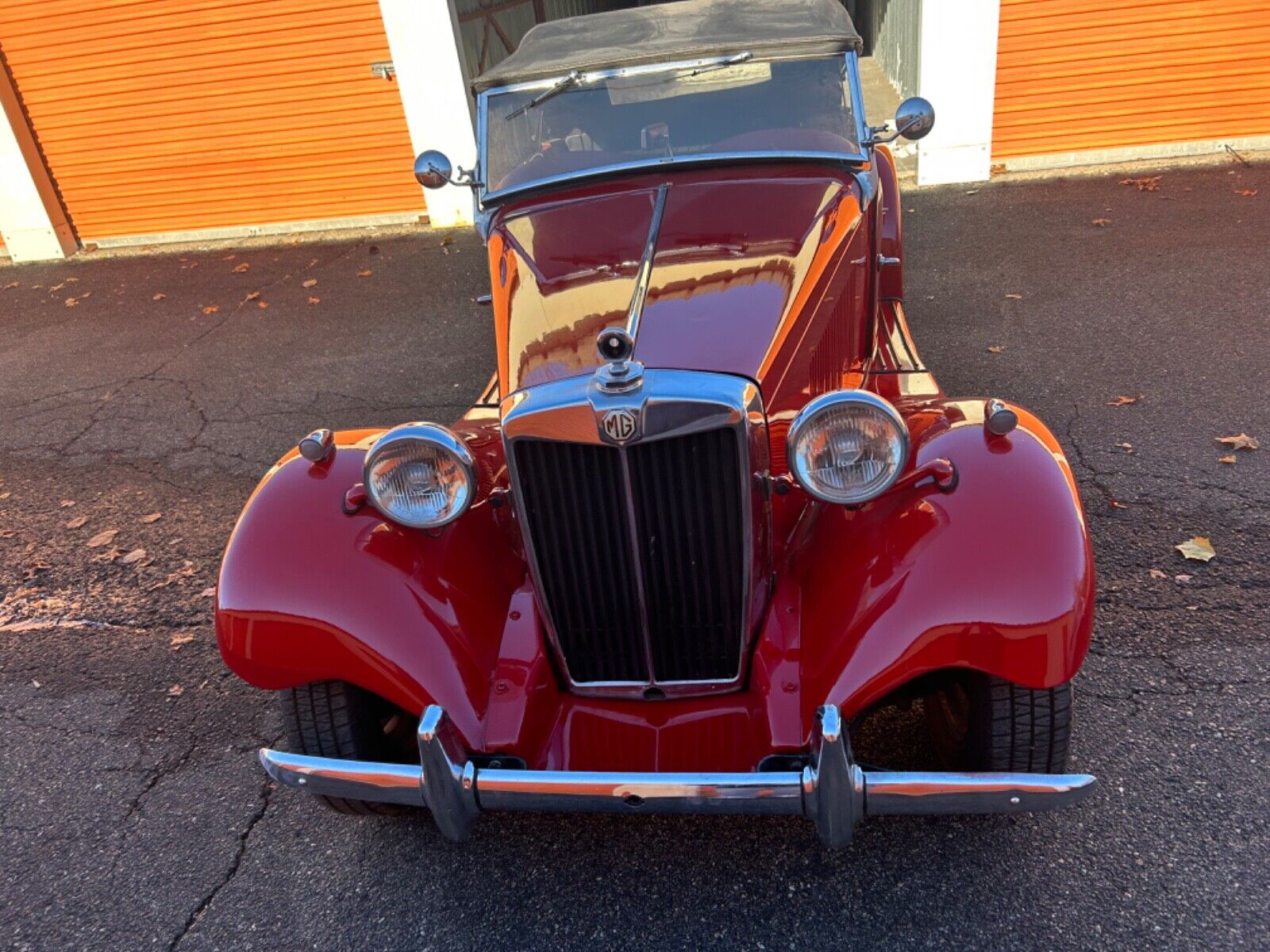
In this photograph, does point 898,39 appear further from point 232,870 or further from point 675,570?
point 232,870

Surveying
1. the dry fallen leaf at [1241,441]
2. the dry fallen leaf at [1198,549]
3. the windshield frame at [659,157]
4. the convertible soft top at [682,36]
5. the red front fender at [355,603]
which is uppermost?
the convertible soft top at [682,36]

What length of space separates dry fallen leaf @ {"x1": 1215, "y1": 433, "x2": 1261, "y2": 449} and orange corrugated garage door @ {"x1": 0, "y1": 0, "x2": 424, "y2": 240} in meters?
7.42

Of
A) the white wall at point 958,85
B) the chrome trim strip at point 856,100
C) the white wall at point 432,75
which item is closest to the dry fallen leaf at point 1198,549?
the chrome trim strip at point 856,100

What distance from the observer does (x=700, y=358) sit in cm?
252

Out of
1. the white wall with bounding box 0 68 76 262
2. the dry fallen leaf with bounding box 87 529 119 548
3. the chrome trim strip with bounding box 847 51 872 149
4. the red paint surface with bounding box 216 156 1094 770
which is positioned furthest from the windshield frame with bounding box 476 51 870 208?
the white wall with bounding box 0 68 76 262

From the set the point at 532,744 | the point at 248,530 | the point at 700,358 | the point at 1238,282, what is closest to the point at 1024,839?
the point at 532,744

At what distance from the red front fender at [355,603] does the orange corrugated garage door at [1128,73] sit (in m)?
7.54

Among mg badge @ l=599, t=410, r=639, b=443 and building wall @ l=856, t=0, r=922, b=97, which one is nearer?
mg badge @ l=599, t=410, r=639, b=443

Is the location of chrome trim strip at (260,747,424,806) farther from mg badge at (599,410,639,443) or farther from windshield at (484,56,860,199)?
windshield at (484,56,860,199)

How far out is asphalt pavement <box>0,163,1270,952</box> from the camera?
2.49m

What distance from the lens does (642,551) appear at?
8.06ft

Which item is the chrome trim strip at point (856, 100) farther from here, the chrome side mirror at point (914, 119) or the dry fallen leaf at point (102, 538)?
the dry fallen leaf at point (102, 538)

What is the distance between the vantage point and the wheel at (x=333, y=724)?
263 centimetres

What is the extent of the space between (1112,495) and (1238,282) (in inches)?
114
